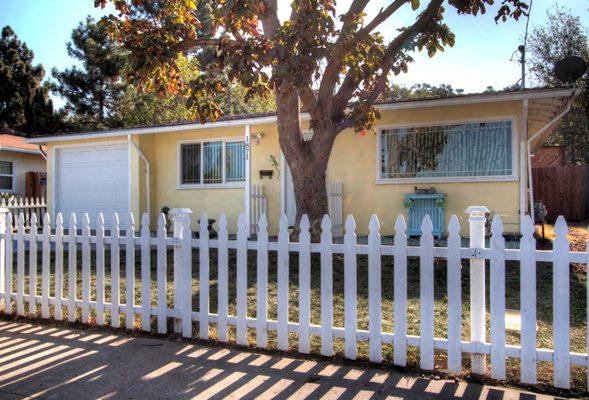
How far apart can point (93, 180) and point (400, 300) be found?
1232 centimetres

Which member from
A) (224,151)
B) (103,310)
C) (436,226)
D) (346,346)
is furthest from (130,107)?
(346,346)

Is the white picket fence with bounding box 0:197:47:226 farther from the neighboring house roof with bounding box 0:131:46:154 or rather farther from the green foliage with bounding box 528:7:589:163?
the green foliage with bounding box 528:7:589:163

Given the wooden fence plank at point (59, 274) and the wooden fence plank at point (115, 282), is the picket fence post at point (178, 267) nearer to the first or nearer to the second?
the wooden fence plank at point (115, 282)

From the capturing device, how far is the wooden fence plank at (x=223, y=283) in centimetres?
419

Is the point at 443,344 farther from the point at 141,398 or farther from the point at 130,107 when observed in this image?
the point at 130,107

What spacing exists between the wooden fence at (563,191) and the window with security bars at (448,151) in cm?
921

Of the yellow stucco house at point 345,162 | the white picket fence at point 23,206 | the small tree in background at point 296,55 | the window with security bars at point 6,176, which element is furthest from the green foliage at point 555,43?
the window with security bars at point 6,176

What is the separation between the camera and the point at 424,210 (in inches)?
392

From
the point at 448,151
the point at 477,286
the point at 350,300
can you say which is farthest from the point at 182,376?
the point at 448,151

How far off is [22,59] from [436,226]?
1108 inches

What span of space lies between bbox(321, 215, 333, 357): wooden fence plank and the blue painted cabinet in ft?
20.8

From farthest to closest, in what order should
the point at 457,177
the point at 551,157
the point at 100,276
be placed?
the point at 551,157 < the point at 457,177 < the point at 100,276

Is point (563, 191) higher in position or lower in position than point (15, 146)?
lower

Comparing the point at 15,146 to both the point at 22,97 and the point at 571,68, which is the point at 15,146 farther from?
the point at 571,68
